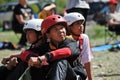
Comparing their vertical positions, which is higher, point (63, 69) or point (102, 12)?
point (63, 69)

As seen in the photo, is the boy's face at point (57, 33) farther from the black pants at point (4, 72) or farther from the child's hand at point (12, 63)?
the black pants at point (4, 72)

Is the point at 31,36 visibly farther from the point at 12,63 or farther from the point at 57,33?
the point at 57,33

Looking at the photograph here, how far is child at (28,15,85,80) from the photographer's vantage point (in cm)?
375

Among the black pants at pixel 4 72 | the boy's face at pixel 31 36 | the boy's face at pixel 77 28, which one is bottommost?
the black pants at pixel 4 72

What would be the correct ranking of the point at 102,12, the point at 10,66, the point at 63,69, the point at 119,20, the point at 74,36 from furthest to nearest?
the point at 102,12 → the point at 119,20 → the point at 74,36 → the point at 10,66 → the point at 63,69

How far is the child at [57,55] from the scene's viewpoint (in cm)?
375

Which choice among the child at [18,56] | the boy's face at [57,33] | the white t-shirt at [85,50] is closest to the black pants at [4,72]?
the child at [18,56]

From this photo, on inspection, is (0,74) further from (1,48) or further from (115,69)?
(1,48)

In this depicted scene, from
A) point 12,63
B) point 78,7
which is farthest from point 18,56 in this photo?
point 78,7

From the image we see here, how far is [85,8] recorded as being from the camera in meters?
6.62

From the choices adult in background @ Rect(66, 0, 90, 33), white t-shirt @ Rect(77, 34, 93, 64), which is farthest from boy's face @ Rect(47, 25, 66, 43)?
adult in background @ Rect(66, 0, 90, 33)

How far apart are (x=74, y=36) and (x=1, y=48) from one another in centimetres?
Result: 688

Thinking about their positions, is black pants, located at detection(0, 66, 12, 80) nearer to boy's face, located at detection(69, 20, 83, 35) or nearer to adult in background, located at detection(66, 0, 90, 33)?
boy's face, located at detection(69, 20, 83, 35)

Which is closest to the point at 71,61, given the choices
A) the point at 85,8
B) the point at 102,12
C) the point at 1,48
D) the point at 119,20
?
the point at 85,8
